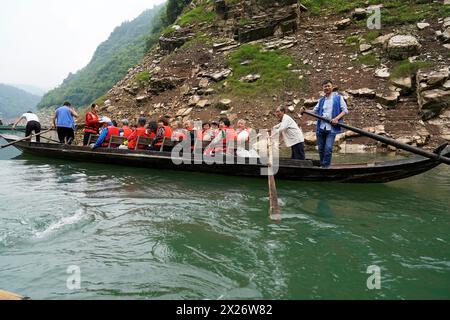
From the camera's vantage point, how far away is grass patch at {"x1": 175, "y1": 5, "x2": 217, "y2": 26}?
83.1ft

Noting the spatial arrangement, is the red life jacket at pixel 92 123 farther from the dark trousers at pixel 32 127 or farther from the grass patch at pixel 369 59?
the grass patch at pixel 369 59

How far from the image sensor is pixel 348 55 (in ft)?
59.0

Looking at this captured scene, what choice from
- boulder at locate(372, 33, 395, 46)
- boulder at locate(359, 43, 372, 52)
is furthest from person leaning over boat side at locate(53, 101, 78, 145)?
boulder at locate(372, 33, 395, 46)

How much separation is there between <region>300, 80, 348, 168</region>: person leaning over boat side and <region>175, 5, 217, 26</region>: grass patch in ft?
62.1

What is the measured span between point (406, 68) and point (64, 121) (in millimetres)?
14237

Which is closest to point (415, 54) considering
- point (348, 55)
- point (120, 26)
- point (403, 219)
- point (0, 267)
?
point (348, 55)

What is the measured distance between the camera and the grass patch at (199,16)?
83.1 feet

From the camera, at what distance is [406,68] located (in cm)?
1561

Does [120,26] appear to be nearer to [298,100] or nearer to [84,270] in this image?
[298,100]

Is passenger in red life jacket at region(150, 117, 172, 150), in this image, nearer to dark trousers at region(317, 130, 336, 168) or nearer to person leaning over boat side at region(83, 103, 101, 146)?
person leaning over boat side at region(83, 103, 101, 146)

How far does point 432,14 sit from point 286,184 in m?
14.4

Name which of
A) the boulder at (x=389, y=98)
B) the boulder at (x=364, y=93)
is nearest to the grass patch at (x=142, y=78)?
the boulder at (x=364, y=93)

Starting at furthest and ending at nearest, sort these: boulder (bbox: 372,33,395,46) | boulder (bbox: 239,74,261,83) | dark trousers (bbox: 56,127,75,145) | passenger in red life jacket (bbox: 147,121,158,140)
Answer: boulder (bbox: 239,74,261,83)
boulder (bbox: 372,33,395,46)
dark trousers (bbox: 56,127,75,145)
passenger in red life jacket (bbox: 147,121,158,140)

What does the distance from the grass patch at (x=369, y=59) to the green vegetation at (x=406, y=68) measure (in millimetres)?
1140
